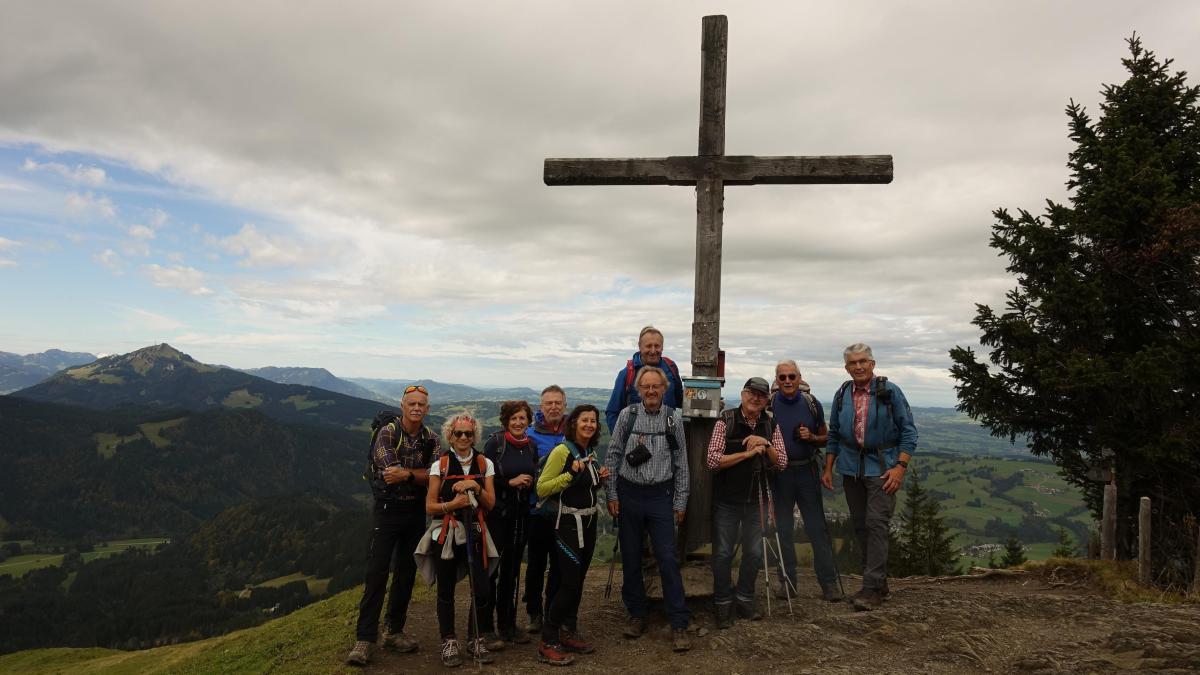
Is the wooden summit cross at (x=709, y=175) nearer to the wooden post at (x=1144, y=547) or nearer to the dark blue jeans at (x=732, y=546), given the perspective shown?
the dark blue jeans at (x=732, y=546)

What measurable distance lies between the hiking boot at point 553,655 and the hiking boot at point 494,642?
0.52m

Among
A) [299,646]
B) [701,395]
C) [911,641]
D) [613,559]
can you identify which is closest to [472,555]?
[613,559]

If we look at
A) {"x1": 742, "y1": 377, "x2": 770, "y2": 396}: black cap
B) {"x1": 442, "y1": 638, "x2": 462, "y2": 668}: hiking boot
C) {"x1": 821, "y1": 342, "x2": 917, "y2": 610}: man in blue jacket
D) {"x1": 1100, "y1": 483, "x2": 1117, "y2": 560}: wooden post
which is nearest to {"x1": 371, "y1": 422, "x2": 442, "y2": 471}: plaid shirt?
{"x1": 442, "y1": 638, "x2": 462, "y2": 668}: hiking boot

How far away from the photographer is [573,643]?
695cm

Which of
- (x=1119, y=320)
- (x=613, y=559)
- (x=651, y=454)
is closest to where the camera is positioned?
(x=651, y=454)

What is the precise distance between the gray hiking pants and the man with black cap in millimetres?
1266

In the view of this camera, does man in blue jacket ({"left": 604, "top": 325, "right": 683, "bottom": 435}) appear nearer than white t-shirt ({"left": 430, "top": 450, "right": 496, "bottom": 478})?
No

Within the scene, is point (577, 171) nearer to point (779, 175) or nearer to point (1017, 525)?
point (779, 175)

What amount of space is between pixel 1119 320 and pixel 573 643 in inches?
502

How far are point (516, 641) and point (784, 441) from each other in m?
4.13

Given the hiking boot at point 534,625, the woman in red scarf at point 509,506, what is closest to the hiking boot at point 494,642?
the woman in red scarf at point 509,506

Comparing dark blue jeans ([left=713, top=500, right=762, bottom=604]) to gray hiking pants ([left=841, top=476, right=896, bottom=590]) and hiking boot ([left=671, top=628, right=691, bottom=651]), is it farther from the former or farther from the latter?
gray hiking pants ([left=841, top=476, right=896, bottom=590])

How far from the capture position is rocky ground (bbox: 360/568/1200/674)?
5930mm

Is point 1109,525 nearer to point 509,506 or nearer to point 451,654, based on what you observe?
point 509,506
